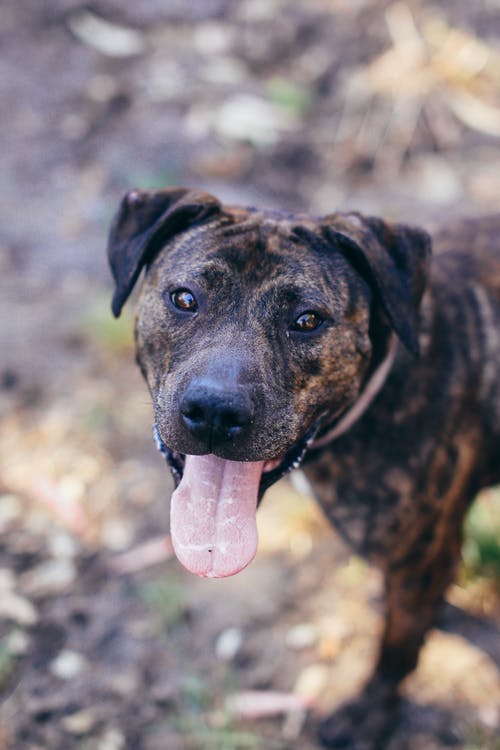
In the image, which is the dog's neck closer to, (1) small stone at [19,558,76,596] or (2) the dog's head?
(2) the dog's head

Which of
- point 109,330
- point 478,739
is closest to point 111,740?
point 478,739

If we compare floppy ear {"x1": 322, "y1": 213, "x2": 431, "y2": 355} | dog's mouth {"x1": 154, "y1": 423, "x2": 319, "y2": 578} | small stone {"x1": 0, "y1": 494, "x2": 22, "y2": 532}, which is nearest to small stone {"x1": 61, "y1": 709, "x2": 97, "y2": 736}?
small stone {"x1": 0, "y1": 494, "x2": 22, "y2": 532}

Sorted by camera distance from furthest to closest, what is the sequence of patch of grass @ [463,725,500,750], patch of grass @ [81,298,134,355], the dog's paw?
patch of grass @ [81,298,134,355] → the dog's paw → patch of grass @ [463,725,500,750]

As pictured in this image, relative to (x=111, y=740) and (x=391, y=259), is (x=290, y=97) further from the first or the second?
(x=111, y=740)

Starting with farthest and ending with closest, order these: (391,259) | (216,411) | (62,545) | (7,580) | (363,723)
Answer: (62,545) < (7,580) < (363,723) < (391,259) < (216,411)

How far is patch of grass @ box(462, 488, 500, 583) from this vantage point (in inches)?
133

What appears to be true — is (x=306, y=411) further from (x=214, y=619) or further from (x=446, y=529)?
(x=214, y=619)

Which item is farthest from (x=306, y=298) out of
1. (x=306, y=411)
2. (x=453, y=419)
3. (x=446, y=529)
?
Result: (x=446, y=529)

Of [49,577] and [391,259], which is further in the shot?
[49,577]

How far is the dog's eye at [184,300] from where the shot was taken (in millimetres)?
2340

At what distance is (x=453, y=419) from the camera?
8.69 feet

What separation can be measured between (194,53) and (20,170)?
78.0 inches

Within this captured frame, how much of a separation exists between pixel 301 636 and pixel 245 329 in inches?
69.2

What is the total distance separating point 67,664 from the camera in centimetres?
322
